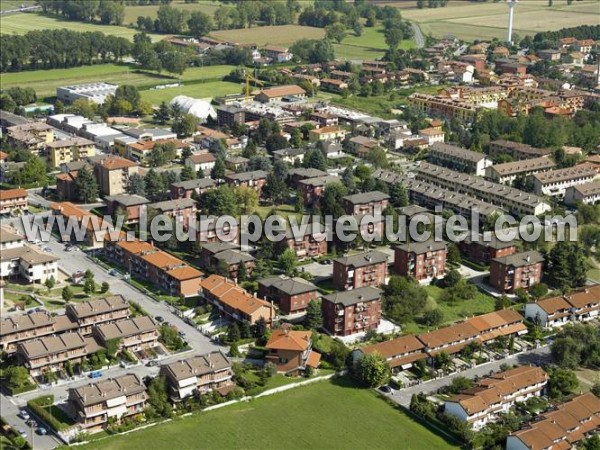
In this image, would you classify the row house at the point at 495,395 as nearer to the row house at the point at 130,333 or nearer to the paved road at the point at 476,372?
the paved road at the point at 476,372

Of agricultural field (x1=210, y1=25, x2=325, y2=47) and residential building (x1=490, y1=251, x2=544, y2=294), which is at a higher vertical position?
agricultural field (x1=210, y1=25, x2=325, y2=47)

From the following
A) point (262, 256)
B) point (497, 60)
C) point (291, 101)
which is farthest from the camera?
point (497, 60)

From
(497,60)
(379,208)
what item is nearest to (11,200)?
(379,208)

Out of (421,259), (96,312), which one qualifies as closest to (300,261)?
(421,259)

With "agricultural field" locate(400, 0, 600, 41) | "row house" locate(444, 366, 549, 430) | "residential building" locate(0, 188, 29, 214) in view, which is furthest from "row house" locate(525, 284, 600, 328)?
"agricultural field" locate(400, 0, 600, 41)

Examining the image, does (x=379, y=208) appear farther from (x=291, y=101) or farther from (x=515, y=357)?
(x=291, y=101)

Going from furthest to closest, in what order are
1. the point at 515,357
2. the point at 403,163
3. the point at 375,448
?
1. the point at 403,163
2. the point at 515,357
3. the point at 375,448

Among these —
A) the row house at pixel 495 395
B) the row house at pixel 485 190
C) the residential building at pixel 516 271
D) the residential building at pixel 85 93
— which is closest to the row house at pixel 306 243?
the residential building at pixel 516 271

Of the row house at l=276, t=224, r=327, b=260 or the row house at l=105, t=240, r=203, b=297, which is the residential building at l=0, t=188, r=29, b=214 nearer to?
the row house at l=105, t=240, r=203, b=297
